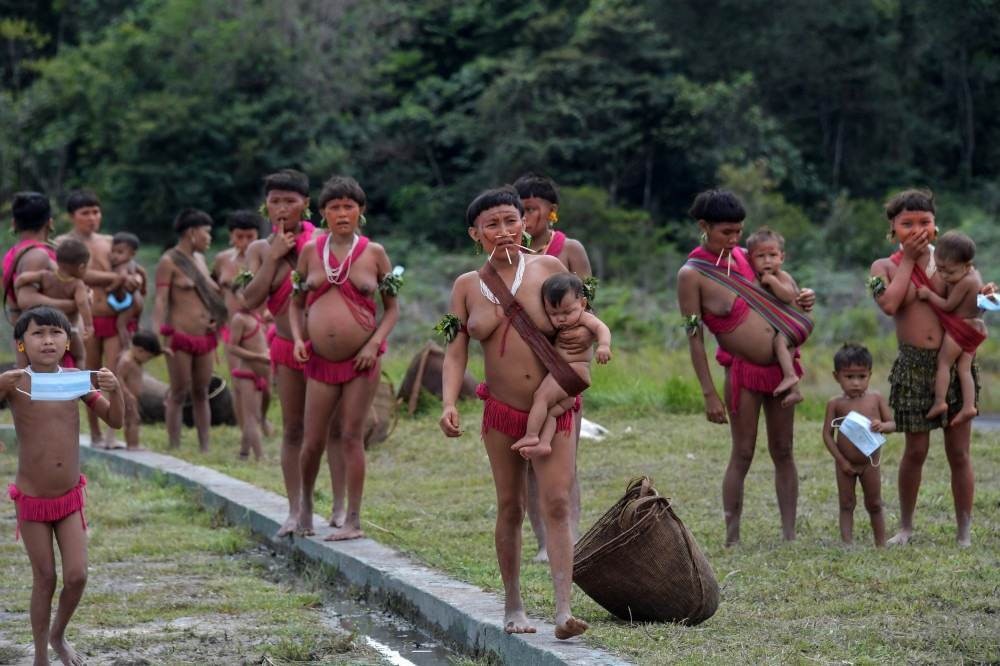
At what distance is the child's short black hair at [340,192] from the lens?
768cm

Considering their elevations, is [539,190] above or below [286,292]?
above

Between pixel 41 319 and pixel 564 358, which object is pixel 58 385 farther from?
pixel 564 358

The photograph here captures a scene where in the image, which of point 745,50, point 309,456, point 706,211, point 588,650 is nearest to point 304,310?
point 309,456

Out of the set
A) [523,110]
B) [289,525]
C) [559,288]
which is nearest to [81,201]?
[289,525]

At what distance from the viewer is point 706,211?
24.1 feet

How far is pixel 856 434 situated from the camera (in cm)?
729

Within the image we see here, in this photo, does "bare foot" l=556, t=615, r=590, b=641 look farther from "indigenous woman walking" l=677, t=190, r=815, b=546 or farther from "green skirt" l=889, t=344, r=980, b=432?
"green skirt" l=889, t=344, r=980, b=432

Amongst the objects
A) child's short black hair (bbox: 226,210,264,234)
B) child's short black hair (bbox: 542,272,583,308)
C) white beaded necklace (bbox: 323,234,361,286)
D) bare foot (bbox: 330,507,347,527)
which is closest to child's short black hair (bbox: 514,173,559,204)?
white beaded necklace (bbox: 323,234,361,286)

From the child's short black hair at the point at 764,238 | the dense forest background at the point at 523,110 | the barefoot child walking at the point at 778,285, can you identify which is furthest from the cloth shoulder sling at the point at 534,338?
the dense forest background at the point at 523,110

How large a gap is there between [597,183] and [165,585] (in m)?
24.0

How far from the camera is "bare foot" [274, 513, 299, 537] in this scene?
8094 mm

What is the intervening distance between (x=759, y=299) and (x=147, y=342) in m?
6.64

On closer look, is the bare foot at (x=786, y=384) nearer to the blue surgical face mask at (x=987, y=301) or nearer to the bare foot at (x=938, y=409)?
the bare foot at (x=938, y=409)

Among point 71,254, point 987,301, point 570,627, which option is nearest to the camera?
point 570,627
